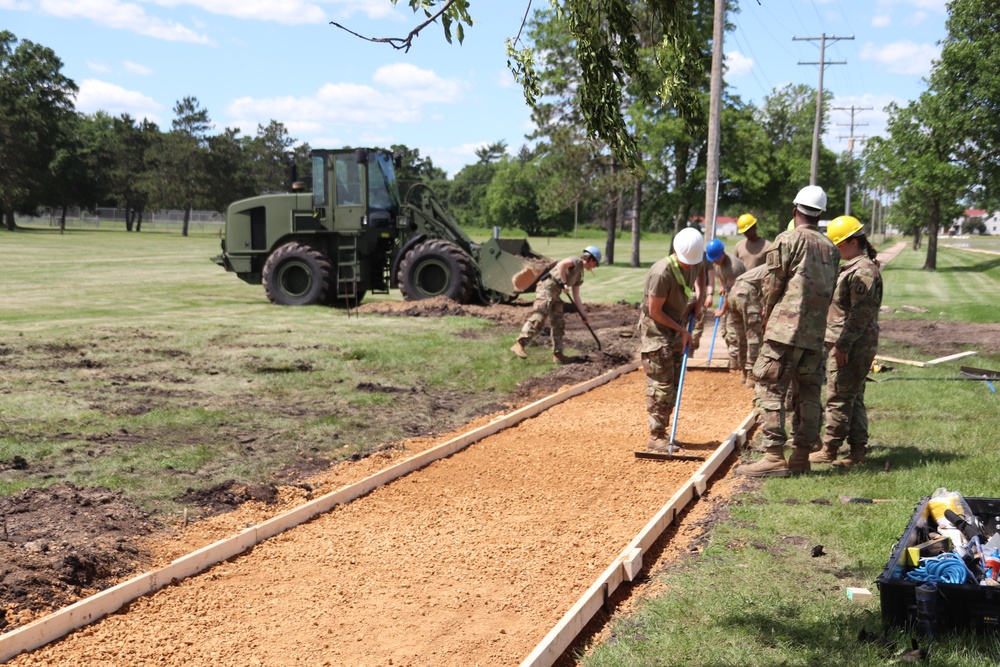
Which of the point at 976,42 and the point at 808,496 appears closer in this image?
the point at 808,496

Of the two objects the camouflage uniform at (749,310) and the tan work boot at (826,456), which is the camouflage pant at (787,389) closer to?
the tan work boot at (826,456)

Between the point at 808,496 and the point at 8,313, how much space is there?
15.1 meters

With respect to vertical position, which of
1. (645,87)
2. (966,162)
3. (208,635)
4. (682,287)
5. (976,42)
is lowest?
(208,635)

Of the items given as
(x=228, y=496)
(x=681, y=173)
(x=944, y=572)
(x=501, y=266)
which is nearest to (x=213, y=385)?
(x=228, y=496)

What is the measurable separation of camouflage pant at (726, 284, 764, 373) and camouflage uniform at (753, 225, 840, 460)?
3447mm

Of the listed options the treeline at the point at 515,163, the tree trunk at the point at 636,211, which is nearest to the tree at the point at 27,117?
the treeline at the point at 515,163

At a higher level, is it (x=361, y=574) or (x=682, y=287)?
(x=682, y=287)

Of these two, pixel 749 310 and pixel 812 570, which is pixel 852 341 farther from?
pixel 749 310

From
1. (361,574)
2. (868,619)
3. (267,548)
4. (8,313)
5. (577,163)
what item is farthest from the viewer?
(577,163)

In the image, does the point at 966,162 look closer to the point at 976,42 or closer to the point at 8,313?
the point at 976,42

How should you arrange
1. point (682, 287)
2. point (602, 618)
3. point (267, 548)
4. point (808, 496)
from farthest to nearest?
point (682, 287), point (808, 496), point (267, 548), point (602, 618)

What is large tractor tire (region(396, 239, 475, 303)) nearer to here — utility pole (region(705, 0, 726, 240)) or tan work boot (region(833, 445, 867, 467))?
utility pole (region(705, 0, 726, 240))

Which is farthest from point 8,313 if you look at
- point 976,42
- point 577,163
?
point 976,42

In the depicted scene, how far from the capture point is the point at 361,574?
573 cm
